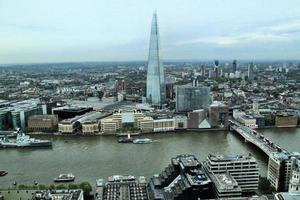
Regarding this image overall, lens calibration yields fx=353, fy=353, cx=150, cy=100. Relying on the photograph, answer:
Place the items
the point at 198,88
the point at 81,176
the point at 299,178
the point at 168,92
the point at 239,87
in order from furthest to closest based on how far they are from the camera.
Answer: the point at 239,87, the point at 168,92, the point at 198,88, the point at 81,176, the point at 299,178

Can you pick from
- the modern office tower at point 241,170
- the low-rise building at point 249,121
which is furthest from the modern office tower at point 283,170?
the low-rise building at point 249,121

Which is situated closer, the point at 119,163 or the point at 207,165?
the point at 207,165

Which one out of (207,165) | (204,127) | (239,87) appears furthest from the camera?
(239,87)

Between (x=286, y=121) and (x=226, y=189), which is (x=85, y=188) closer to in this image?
(x=226, y=189)

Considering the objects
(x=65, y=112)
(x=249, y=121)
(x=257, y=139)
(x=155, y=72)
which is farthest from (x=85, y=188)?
(x=155, y=72)

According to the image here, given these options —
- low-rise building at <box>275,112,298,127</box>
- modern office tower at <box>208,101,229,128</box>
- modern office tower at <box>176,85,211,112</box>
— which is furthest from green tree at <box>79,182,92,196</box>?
modern office tower at <box>176,85,211,112</box>

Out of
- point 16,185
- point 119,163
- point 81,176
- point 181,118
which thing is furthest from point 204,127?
point 16,185

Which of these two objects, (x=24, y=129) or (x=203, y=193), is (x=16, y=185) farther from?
(x=24, y=129)
